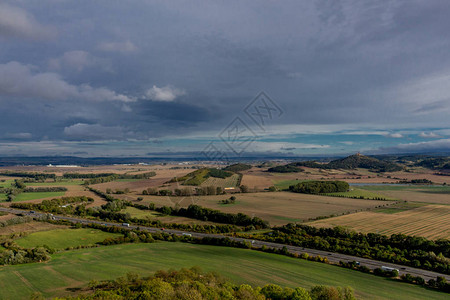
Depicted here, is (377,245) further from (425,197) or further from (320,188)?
(425,197)

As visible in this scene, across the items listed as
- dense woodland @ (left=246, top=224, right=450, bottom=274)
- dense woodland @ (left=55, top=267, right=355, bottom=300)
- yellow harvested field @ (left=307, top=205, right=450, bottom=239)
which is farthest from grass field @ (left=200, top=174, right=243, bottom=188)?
dense woodland @ (left=55, top=267, right=355, bottom=300)

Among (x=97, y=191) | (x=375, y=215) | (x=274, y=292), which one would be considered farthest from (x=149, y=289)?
(x=97, y=191)

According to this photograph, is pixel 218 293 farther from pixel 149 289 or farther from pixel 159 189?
pixel 159 189

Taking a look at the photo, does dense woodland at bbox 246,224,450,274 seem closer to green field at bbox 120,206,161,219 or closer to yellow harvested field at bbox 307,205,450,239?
yellow harvested field at bbox 307,205,450,239

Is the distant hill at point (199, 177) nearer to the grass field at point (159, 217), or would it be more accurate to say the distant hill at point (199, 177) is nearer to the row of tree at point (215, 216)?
the row of tree at point (215, 216)

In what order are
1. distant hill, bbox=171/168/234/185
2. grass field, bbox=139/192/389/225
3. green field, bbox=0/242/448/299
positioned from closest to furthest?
green field, bbox=0/242/448/299 → grass field, bbox=139/192/389/225 → distant hill, bbox=171/168/234/185

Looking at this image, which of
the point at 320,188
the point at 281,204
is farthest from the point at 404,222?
the point at 320,188

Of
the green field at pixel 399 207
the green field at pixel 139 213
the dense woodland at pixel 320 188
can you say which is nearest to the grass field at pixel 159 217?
the green field at pixel 139 213

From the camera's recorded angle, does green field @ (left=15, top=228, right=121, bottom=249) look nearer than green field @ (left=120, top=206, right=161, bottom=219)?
Yes
